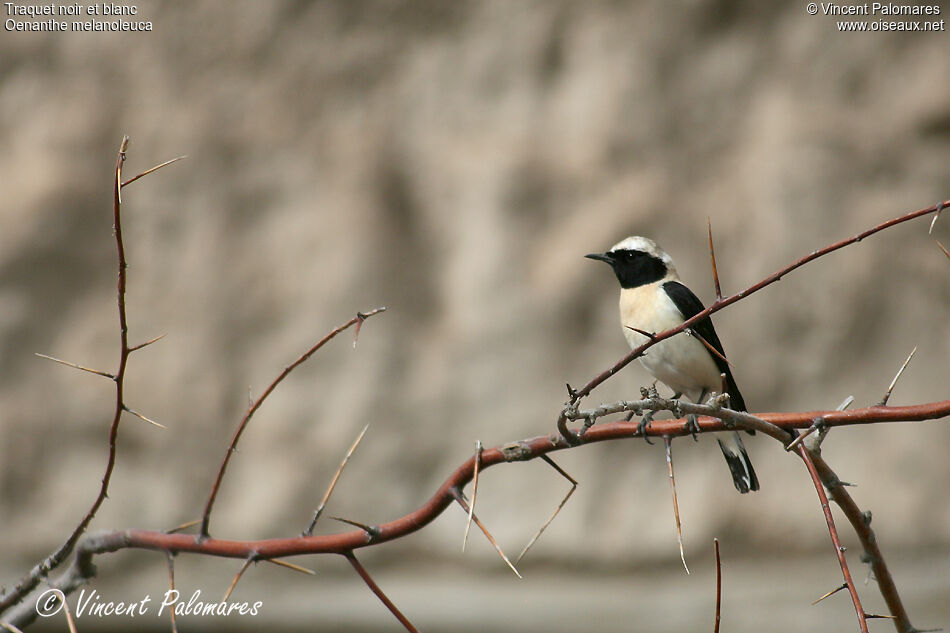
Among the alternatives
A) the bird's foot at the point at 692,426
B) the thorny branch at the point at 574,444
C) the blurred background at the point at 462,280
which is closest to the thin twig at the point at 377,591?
the thorny branch at the point at 574,444

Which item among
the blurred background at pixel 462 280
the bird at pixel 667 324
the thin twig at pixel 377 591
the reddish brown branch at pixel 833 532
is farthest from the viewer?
the blurred background at pixel 462 280

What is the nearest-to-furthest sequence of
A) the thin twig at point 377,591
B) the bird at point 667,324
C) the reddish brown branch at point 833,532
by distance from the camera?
the reddish brown branch at point 833,532 < the thin twig at point 377,591 < the bird at point 667,324

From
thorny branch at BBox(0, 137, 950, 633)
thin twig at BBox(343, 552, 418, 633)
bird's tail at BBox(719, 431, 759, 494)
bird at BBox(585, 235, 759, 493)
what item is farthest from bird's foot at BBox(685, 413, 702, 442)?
bird's tail at BBox(719, 431, 759, 494)

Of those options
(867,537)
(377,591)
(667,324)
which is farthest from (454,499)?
(667,324)

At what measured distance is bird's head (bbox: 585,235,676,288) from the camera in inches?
63.7

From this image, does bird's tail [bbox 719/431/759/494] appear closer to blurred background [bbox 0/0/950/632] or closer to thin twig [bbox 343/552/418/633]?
blurred background [bbox 0/0/950/632]

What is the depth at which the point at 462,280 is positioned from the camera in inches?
90.5

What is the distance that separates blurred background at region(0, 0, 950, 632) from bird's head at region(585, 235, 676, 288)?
57 cm

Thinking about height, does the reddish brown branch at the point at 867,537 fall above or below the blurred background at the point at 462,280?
below

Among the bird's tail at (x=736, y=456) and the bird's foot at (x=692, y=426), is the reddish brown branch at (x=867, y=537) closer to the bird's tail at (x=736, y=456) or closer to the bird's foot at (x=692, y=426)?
the bird's foot at (x=692, y=426)

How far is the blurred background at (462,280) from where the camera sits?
2213mm

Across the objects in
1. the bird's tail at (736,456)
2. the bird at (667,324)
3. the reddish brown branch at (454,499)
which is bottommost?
the reddish brown branch at (454,499)

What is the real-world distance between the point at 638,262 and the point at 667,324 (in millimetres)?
136

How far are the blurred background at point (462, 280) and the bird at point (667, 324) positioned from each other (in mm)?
549
